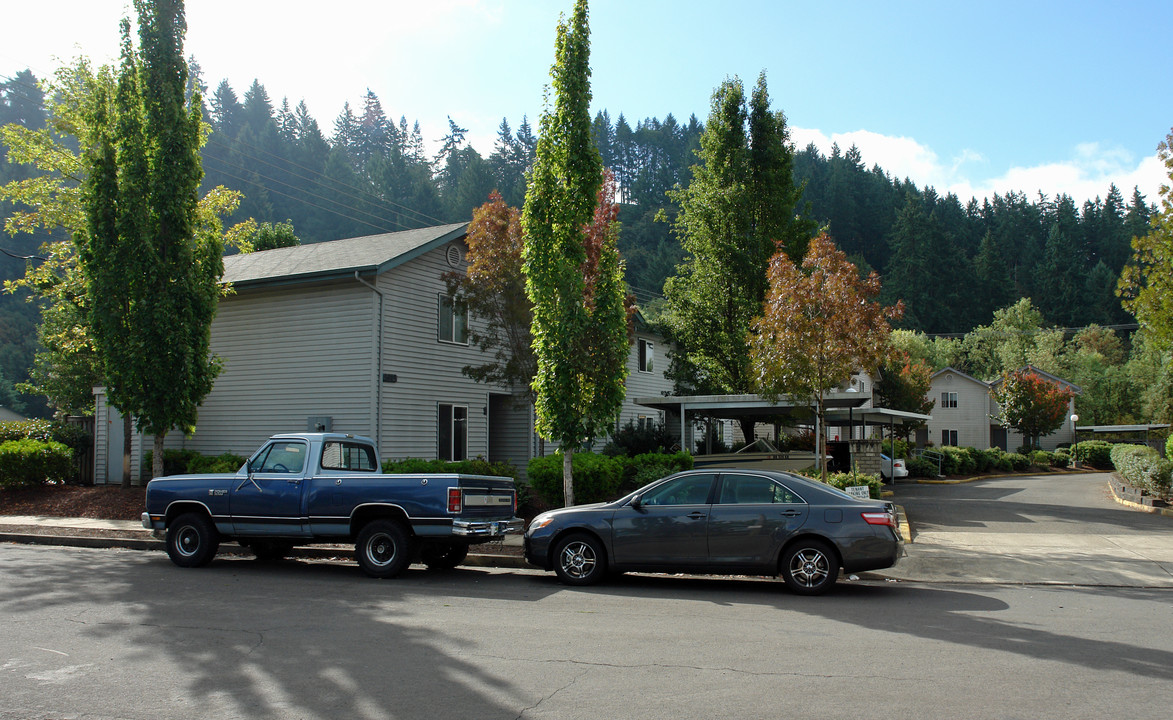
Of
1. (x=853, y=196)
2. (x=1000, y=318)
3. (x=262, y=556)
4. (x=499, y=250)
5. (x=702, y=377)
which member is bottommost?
(x=262, y=556)

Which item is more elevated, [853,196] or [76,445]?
[853,196]

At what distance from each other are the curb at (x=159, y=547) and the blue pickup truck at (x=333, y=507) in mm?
514

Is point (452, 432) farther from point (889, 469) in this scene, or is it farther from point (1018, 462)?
point (1018, 462)

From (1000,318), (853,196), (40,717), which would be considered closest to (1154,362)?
(1000,318)

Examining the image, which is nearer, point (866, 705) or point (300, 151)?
point (866, 705)

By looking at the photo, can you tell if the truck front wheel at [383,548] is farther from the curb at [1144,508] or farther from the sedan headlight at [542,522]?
the curb at [1144,508]

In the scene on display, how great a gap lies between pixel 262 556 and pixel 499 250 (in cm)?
837

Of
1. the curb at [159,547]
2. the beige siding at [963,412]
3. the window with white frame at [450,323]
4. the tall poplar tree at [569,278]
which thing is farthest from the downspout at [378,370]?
the beige siding at [963,412]

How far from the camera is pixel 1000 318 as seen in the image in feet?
266

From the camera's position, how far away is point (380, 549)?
11.2m

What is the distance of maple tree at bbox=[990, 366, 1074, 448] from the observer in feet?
156

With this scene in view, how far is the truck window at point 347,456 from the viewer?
38.5 feet

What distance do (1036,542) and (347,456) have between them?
37.9 ft

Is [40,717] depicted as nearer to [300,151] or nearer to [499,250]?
[499,250]
